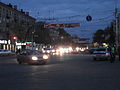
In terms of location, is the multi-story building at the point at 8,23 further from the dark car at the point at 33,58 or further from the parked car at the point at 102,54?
the dark car at the point at 33,58

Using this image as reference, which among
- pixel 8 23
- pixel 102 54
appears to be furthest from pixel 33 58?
pixel 8 23

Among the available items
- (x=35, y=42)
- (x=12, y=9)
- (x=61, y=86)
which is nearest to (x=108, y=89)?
(x=61, y=86)

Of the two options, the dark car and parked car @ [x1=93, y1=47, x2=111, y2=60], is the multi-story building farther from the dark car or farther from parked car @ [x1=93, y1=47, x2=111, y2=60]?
the dark car

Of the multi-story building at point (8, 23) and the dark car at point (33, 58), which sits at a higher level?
the multi-story building at point (8, 23)

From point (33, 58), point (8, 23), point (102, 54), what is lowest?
point (33, 58)

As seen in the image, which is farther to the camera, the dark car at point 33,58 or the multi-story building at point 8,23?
the multi-story building at point 8,23

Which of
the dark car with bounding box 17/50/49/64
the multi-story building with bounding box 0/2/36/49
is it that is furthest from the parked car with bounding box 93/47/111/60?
the multi-story building with bounding box 0/2/36/49

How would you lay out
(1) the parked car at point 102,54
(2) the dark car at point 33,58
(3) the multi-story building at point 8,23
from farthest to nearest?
(3) the multi-story building at point 8,23
(1) the parked car at point 102,54
(2) the dark car at point 33,58

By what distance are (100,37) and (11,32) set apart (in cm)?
7271

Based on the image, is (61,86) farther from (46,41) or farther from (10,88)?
(46,41)

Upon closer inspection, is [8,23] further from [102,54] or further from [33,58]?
[33,58]

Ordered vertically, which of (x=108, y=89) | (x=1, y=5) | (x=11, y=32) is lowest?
(x=108, y=89)

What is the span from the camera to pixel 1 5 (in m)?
78.9

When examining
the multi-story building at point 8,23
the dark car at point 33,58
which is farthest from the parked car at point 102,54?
the multi-story building at point 8,23
